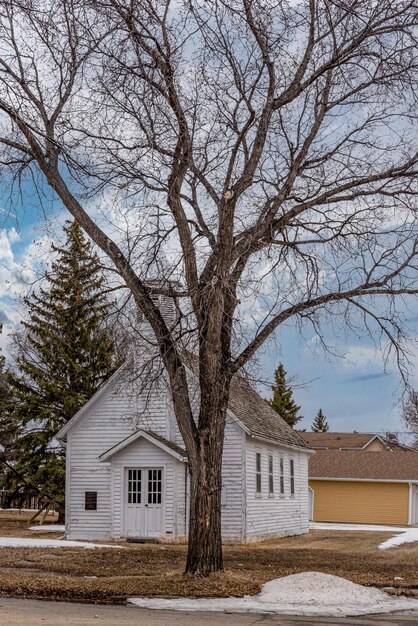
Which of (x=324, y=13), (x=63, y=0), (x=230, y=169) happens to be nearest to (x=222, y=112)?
(x=230, y=169)

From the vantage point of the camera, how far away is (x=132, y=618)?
1095cm

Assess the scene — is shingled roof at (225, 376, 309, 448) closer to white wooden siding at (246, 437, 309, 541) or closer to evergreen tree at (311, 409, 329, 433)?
white wooden siding at (246, 437, 309, 541)

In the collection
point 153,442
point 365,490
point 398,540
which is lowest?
point 398,540

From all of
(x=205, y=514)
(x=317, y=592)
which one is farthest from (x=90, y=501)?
(x=317, y=592)

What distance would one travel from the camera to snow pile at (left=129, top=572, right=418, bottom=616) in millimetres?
11984

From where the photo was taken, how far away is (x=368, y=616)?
11625mm

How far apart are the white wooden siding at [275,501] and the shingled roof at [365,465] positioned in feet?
32.7

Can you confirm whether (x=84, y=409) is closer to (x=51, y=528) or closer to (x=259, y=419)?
(x=259, y=419)

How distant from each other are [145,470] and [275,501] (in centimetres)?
582

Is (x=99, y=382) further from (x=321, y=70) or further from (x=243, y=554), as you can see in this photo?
(x=321, y=70)

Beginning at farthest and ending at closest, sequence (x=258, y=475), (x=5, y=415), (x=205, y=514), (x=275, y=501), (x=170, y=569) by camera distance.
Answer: (x=5, y=415) < (x=275, y=501) < (x=258, y=475) < (x=170, y=569) < (x=205, y=514)

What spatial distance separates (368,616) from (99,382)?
24.9 metres

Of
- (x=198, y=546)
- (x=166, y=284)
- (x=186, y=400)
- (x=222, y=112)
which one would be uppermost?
(x=222, y=112)

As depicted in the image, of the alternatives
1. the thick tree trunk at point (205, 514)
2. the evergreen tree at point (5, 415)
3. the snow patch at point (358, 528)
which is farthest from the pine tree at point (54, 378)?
the thick tree trunk at point (205, 514)
